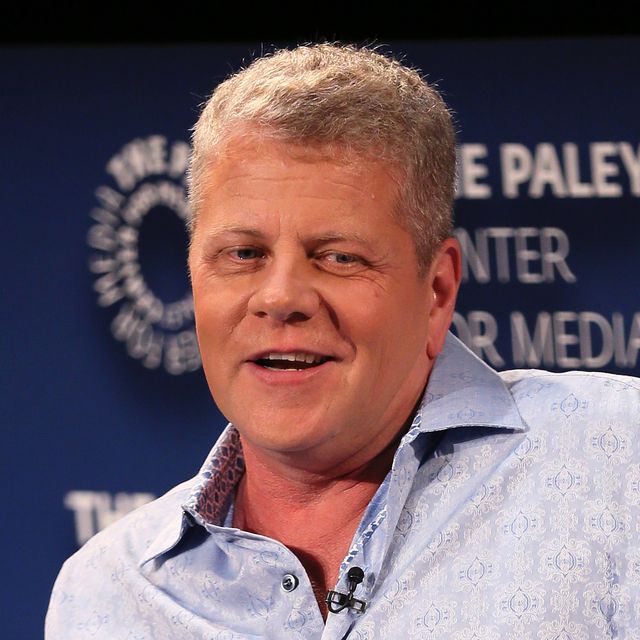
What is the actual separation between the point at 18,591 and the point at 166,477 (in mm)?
482

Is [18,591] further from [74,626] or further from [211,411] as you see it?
→ [74,626]

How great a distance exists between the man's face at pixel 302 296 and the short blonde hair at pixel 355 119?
28 millimetres

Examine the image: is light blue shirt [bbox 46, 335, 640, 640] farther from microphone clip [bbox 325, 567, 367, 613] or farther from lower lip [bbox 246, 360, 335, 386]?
lower lip [bbox 246, 360, 335, 386]

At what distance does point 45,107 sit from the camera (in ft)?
11.2

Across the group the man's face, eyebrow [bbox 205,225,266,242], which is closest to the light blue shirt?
the man's face

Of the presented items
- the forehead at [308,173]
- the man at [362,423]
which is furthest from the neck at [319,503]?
the forehead at [308,173]

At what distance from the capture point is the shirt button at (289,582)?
1890 millimetres

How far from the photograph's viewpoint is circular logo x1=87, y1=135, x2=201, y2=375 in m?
3.33

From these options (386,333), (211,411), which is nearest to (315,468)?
(386,333)

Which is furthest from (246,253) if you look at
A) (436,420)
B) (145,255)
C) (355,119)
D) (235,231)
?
A: (145,255)

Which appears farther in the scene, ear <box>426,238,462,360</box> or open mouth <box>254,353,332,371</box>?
ear <box>426,238,462,360</box>

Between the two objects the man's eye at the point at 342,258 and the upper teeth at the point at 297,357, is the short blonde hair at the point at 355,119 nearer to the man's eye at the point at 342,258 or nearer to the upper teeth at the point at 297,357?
the man's eye at the point at 342,258

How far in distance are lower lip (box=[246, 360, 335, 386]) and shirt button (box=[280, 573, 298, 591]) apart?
0.29m

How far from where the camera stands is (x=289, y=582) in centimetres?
189
